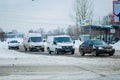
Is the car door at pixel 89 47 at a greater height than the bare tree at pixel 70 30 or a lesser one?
greater

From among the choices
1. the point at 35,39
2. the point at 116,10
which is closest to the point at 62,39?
the point at 35,39

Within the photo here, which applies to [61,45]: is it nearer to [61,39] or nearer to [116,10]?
[61,39]

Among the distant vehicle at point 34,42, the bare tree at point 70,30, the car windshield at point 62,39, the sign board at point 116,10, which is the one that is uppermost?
the sign board at point 116,10

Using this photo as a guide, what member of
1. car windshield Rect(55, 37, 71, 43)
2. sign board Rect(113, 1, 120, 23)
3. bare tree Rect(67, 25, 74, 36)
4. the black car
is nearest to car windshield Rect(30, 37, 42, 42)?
car windshield Rect(55, 37, 71, 43)

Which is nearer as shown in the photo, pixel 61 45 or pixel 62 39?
pixel 61 45

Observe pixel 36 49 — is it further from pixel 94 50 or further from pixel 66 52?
pixel 94 50

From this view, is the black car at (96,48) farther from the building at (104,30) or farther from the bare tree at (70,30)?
the bare tree at (70,30)

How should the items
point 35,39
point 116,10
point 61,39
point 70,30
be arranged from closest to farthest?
1. point 61,39
2. point 116,10
3. point 35,39
4. point 70,30

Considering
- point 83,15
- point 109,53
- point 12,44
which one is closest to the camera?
point 109,53

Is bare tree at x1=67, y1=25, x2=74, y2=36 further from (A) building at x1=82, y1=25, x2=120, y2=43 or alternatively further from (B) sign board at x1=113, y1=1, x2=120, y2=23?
(B) sign board at x1=113, y1=1, x2=120, y2=23

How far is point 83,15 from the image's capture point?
293 ft

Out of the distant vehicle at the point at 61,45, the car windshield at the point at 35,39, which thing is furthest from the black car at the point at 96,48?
the car windshield at the point at 35,39

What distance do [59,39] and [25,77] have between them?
22.1m

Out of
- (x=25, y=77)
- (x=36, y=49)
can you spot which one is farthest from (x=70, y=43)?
(x=25, y=77)
